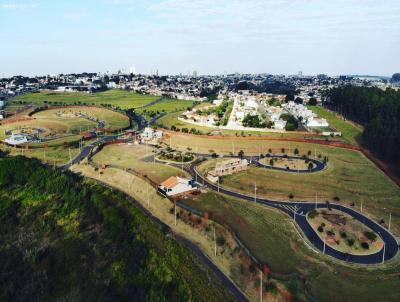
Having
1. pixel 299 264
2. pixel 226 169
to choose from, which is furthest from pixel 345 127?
pixel 299 264

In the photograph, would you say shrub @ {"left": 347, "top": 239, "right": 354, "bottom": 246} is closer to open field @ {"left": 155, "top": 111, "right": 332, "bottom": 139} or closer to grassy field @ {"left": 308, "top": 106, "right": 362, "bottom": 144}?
grassy field @ {"left": 308, "top": 106, "right": 362, "bottom": 144}

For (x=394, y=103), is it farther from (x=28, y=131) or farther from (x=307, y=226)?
(x=28, y=131)

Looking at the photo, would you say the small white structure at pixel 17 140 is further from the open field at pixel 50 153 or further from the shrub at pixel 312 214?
the shrub at pixel 312 214

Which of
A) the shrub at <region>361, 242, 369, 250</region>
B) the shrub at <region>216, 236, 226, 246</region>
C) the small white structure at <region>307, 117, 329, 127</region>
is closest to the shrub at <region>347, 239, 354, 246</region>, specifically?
the shrub at <region>361, 242, 369, 250</region>

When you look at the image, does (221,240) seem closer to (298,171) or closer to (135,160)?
(298,171)

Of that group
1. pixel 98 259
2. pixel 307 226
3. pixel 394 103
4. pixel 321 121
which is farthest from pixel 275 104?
pixel 98 259

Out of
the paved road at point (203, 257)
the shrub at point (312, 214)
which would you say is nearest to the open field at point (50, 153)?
the paved road at point (203, 257)
